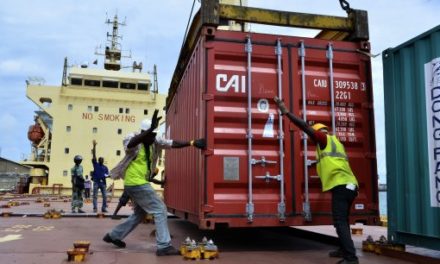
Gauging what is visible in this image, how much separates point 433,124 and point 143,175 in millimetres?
3730

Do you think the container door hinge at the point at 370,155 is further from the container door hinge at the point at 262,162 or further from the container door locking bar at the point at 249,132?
the container door locking bar at the point at 249,132

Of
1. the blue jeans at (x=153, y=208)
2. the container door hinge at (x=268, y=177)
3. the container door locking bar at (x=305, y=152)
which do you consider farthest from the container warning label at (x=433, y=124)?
the blue jeans at (x=153, y=208)

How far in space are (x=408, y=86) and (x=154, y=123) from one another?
11.0 ft

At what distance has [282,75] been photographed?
613 cm

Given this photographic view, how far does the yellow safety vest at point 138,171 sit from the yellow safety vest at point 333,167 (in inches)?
93.3

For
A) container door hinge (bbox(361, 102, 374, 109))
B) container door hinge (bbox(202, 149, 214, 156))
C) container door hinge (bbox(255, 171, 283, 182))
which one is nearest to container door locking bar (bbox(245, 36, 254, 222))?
container door hinge (bbox(255, 171, 283, 182))

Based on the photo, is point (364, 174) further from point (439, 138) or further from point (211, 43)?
point (211, 43)

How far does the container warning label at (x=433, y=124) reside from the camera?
514 cm

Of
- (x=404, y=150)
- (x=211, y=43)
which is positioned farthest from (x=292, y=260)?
(x=211, y=43)

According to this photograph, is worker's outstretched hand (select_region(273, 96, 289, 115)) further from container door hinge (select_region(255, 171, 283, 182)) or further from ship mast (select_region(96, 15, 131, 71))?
ship mast (select_region(96, 15, 131, 71))

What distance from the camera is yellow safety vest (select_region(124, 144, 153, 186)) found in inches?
234

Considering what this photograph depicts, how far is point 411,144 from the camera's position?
5637 millimetres

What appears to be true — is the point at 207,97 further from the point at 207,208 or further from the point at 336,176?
the point at 336,176

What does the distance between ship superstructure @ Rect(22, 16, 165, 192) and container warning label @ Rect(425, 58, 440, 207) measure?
77.8 feet
